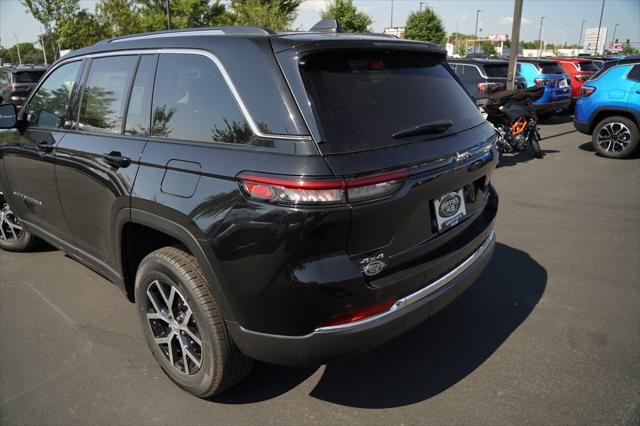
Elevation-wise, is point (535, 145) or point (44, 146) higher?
point (44, 146)

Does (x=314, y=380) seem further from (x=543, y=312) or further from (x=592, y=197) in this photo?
(x=592, y=197)

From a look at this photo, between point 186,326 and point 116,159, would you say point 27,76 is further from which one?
point 186,326

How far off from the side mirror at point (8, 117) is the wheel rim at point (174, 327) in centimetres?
220

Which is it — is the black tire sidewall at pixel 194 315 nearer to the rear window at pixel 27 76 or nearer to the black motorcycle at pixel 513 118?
the black motorcycle at pixel 513 118

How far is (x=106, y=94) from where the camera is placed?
10.2 ft

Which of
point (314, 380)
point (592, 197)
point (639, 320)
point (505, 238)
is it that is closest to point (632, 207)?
point (592, 197)

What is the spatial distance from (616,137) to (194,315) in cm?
954

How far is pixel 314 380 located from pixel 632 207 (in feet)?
17.2

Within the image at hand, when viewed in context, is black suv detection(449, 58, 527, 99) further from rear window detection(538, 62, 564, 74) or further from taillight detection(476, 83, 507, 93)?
rear window detection(538, 62, 564, 74)

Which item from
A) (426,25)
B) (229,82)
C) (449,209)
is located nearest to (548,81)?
(449,209)

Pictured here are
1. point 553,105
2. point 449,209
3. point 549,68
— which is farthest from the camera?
point 549,68

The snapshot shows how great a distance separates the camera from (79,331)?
10.9 feet

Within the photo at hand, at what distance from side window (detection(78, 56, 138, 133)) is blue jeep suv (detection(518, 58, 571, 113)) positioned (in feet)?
42.3

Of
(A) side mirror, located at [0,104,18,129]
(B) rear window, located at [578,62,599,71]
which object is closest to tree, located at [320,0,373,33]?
(B) rear window, located at [578,62,599,71]
